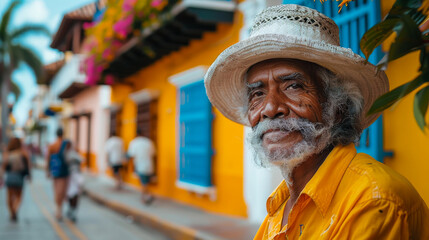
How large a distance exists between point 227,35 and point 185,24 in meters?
0.89

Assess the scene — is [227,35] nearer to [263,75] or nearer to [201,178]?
[201,178]

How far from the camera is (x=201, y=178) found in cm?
814

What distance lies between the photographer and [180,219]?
23.4 ft

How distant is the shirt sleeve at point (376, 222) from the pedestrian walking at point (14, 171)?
7995 millimetres

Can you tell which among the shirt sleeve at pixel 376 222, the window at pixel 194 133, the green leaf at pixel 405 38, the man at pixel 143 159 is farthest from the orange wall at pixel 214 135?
the green leaf at pixel 405 38

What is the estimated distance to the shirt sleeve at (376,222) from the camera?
45.2 inches

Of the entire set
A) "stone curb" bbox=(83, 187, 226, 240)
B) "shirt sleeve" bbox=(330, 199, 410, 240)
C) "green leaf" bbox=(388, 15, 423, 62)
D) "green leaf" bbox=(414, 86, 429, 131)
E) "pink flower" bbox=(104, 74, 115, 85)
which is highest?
"pink flower" bbox=(104, 74, 115, 85)

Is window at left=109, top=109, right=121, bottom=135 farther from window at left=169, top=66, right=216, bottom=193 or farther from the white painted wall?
the white painted wall

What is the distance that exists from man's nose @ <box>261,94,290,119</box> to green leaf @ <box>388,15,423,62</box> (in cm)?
87

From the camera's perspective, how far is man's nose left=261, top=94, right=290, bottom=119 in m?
1.68

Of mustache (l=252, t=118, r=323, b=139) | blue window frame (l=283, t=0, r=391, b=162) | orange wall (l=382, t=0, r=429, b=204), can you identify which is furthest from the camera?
blue window frame (l=283, t=0, r=391, b=162)

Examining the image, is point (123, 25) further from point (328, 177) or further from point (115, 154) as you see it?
point (328, 177)

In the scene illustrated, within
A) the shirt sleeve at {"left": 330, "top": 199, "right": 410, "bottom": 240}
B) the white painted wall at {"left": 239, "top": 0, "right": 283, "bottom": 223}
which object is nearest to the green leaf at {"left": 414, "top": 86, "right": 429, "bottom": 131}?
the shirt sleeve at {"left": 330, "top": 199, "right": 410, "bottom": 240}

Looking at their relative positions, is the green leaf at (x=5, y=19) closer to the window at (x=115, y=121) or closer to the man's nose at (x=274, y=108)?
the window at (x=115, y=121)
